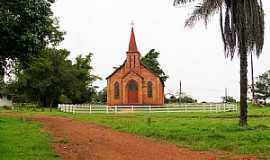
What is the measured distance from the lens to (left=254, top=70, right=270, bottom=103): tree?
127950mm

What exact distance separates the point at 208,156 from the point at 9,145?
7138 millimetres

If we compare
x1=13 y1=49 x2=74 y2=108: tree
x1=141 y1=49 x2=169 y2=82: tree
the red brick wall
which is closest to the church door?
the red brick wall

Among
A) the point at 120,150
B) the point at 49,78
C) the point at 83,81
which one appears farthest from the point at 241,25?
the point at 83,81

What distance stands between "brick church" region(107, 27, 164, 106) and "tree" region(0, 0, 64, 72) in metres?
42.3

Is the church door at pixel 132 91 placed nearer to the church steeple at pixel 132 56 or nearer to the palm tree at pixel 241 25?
the church steeple at pixel 132 56

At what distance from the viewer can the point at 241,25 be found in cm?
2489

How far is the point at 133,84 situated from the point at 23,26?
45730 millimetres

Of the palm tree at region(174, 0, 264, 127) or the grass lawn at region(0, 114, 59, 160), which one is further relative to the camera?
the palm tree at region(174, 0, 264, 127)

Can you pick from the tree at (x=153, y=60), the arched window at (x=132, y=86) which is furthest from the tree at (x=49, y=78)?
the tree at (x=153, y=60)

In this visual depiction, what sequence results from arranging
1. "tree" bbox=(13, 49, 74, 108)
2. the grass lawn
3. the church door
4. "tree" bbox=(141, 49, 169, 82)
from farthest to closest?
1. "tree" bbox=(141, 49, 169, 82)
2. "tree" bbox=(13, 49, 74, 108)
3. the church door
4. the grass lawn

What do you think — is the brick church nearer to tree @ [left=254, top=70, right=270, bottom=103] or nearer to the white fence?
the white fence

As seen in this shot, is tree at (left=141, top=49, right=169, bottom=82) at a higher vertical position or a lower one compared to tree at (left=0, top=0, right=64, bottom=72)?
higher

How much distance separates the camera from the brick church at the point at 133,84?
230 feet

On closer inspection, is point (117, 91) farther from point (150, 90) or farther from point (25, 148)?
point (25, 148)
